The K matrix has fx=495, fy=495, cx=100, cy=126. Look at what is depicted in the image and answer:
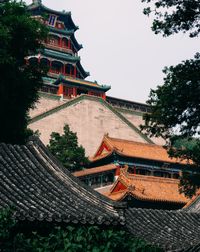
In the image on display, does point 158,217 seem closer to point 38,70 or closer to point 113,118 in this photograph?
point 38,70

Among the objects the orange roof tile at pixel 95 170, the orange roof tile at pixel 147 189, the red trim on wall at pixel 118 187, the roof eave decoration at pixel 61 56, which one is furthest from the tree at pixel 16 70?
the roof eave decoration at pixel 61 56

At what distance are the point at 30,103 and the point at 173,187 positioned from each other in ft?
48.5

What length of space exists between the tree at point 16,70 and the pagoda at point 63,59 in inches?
1087

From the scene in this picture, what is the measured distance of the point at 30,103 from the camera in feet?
61.5

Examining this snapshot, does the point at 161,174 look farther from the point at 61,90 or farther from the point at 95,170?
the point at 61,90

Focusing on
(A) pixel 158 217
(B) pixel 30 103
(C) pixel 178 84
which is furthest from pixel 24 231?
Result: (B) pixel 30 103

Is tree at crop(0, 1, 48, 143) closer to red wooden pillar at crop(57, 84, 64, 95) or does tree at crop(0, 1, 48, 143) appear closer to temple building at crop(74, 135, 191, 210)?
temple building at crop(74, 135, 191, 210)

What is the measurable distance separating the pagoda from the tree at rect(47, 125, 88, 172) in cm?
1310

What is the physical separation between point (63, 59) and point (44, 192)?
141 ft

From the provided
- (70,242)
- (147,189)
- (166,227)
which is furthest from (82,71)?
(70,242)

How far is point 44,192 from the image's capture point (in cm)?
909

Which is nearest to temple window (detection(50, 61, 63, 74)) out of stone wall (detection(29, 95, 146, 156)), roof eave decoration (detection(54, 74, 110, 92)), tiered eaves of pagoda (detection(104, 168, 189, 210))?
roof eave decoration (detection(54, 74, 110, 92))

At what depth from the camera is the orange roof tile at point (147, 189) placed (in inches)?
1072

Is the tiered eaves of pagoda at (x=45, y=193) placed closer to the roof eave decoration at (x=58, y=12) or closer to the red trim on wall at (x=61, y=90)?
the red trim on wall at (x=61, y=90)
